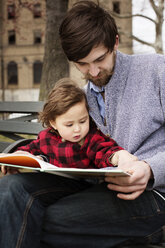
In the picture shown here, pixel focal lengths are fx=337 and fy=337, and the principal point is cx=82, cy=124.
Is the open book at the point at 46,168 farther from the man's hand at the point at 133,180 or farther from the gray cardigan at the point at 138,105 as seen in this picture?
the gray cardigan at the point at 138,105

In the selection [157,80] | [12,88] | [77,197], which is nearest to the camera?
[77,197]

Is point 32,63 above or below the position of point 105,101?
below

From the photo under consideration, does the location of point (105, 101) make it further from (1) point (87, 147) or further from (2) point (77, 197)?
(2) point (77, 197)

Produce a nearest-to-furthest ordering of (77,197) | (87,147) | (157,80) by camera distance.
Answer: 1. (77,197)
2. (157,80)
3. (87,147)

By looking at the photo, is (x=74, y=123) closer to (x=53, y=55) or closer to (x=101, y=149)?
(x=101, y=149)

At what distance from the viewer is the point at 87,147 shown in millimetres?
1979

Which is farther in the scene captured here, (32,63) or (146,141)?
(32,63)

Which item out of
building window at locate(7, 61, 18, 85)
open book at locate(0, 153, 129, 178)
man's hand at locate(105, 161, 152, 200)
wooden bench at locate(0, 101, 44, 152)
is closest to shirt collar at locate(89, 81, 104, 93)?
man's hand at locate(105, 161, 152, 200)

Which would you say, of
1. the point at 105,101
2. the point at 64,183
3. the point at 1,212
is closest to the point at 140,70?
the point at 105,101

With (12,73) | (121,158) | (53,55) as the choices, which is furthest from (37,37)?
(121,158)

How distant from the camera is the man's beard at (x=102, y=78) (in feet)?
6.40

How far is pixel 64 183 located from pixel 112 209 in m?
0.33

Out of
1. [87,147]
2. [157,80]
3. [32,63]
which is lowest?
[32,63]

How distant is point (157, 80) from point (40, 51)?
2970cm
